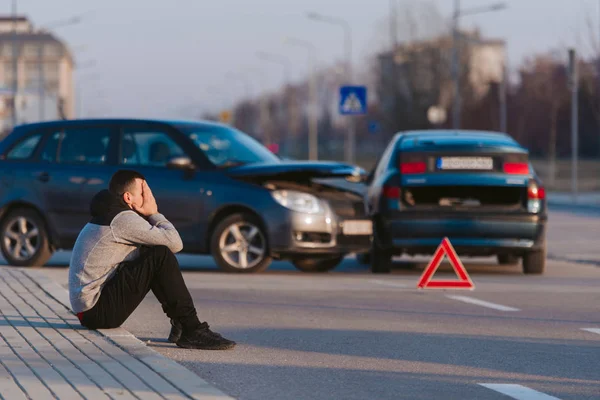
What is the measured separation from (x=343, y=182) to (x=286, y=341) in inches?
246

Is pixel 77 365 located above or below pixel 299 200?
below

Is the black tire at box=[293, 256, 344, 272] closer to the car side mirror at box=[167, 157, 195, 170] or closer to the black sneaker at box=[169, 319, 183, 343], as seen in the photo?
the car side mirror at box=[167, 157, 195, 170]

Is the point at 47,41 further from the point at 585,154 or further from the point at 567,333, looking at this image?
the point at 567,333

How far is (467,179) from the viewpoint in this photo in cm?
1526

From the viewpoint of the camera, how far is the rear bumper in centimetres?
1518

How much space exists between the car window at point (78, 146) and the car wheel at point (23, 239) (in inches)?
28.7

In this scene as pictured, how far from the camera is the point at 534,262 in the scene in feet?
51.6

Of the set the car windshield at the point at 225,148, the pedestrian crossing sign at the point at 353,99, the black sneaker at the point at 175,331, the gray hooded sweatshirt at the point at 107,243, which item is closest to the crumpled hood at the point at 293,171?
the car windshield at the point at 225,148

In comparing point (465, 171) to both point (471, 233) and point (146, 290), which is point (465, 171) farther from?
point (146, 290)

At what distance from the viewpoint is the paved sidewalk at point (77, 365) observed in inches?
271

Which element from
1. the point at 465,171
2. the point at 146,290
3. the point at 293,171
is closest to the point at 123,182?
the point at 146,290

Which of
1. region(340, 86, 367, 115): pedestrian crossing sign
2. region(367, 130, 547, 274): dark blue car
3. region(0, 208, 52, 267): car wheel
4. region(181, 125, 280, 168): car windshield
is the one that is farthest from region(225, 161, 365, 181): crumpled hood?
region(340, 86, 367, 115): pedestrian crossing sign

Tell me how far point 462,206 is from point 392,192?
2.54 feet

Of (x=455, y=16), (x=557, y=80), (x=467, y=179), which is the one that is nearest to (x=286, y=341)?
(x=467, y=179)
